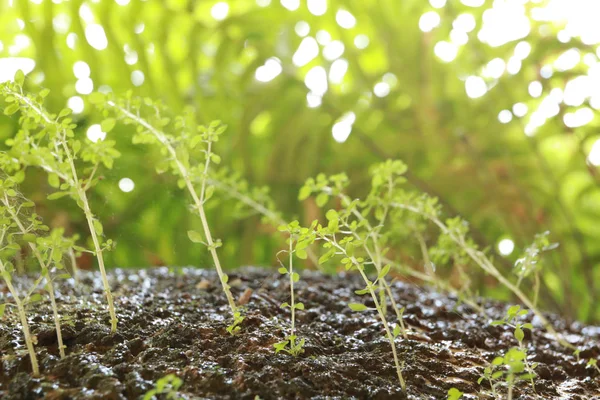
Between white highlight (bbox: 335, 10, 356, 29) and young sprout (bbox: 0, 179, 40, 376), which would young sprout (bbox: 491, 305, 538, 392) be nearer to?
young sprout (bbox: 0, 179, 40, 376)

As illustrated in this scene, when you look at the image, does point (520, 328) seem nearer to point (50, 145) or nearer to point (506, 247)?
point (50, 145)

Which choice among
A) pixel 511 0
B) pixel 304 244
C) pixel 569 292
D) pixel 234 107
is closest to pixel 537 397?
pixel 304 244

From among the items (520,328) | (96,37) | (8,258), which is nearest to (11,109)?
(8,258)

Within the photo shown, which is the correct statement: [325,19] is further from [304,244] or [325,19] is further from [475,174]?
[304,244]

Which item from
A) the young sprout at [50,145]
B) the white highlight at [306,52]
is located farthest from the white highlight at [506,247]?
the young sprout at [50,145]

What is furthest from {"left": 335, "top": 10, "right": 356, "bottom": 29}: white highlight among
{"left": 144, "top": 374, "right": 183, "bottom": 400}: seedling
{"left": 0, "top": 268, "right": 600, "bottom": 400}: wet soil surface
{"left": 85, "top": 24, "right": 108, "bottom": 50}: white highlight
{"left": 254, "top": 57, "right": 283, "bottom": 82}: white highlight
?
{"left": 144, "top": 374, "right": 183, "bottom": 400}: seedling

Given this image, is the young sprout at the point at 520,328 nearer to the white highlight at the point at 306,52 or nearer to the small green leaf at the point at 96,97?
the small green leaf at the point at 96,97
